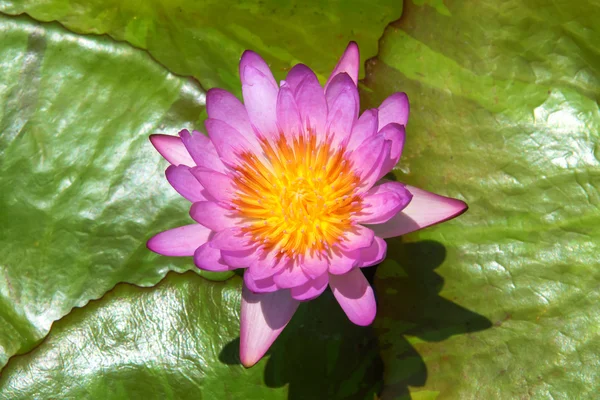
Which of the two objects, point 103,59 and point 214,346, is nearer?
point 214,346

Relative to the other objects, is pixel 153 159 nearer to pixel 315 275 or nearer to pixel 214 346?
pixel 214 346

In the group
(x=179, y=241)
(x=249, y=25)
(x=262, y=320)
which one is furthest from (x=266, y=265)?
(x=249, y=25)

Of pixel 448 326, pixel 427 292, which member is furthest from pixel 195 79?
pixel 448 326

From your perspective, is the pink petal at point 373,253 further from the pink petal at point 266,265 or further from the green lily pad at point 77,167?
the green lily pad at point 77,167

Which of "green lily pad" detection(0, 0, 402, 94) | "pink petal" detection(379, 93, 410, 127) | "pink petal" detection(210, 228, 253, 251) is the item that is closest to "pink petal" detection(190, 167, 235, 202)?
"pink petal" detection(210, 228, 253, 251)

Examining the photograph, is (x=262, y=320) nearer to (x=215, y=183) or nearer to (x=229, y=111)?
(x=215, y=183)

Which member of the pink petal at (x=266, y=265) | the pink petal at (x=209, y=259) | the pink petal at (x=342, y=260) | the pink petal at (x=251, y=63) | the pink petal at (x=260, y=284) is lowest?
the pink petal at (x=209, y=259)

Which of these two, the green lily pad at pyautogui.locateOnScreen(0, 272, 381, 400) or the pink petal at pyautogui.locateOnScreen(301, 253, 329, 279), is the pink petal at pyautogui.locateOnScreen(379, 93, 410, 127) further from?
the green lily pad at pyautogui.locateOnScreen(0, 272, 381, 400)

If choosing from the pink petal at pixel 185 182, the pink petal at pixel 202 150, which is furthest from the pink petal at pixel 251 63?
the pink petal at pixel 185 182
